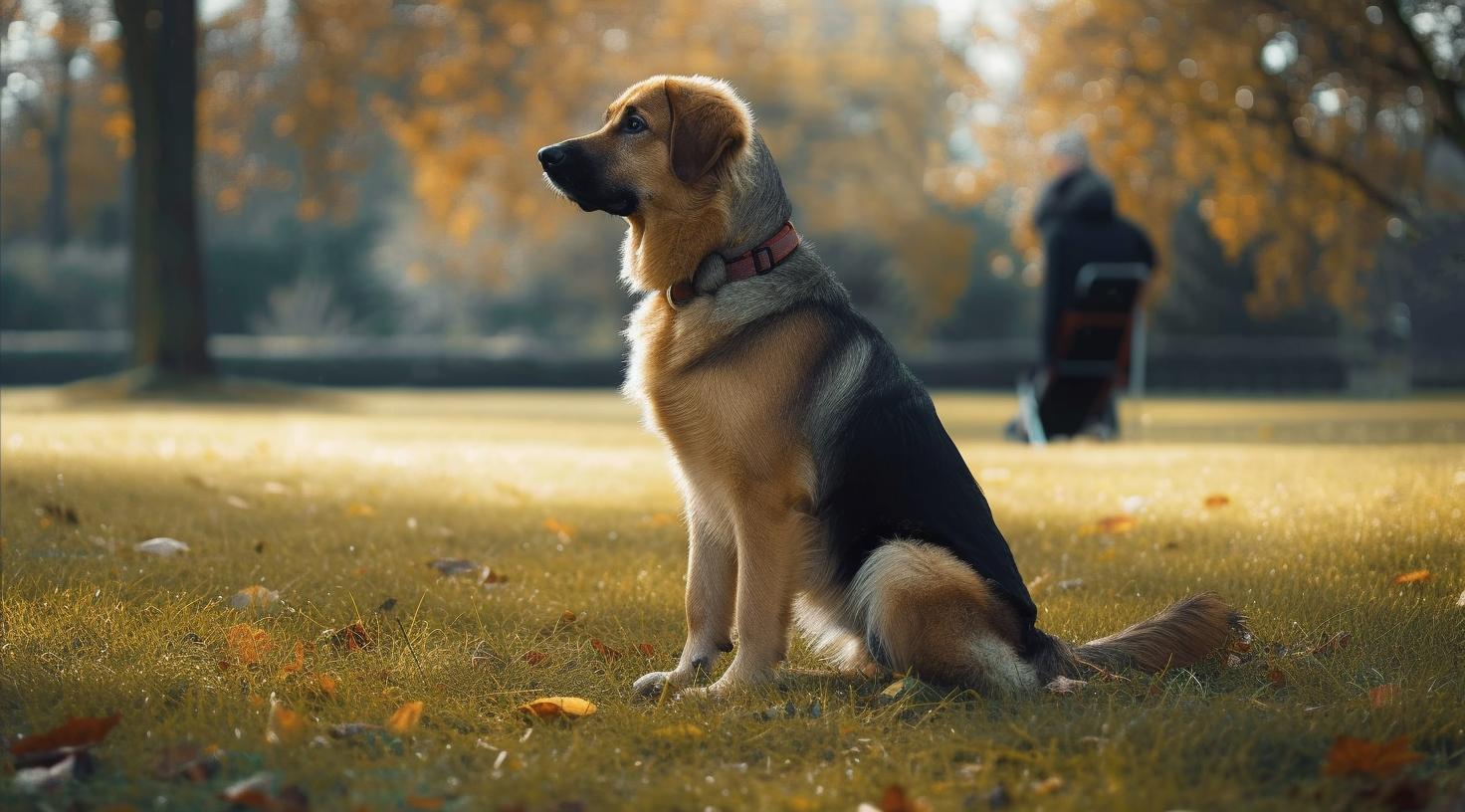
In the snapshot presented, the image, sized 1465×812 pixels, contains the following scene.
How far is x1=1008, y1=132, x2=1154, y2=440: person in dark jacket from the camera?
1199cm

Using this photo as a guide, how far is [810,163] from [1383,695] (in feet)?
98.6

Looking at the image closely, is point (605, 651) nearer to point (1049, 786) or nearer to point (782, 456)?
point (782, 456)

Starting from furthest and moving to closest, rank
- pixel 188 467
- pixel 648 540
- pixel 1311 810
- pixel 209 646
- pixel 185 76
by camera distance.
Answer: pixel 185 76 → pixel 188 467 → pixel 648 540 → pixel 209 646 → pixel 1311 810

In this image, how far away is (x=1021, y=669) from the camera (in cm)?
357

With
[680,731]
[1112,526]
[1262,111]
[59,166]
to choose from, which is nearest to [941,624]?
[680,731]

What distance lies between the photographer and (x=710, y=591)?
407 centimetres

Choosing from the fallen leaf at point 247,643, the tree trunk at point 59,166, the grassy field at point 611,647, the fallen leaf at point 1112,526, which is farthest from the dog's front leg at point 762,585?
the tree trunk at point 59,166

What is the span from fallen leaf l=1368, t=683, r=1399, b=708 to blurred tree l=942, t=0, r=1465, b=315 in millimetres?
12912

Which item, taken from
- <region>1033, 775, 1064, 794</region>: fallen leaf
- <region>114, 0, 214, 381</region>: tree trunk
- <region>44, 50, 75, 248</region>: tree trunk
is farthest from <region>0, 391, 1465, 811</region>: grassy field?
<region>44, 50, 75, 248</region>: tree trunk

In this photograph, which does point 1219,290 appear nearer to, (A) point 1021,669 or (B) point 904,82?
(B) point 904,82

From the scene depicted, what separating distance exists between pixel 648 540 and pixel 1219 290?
94.9ft

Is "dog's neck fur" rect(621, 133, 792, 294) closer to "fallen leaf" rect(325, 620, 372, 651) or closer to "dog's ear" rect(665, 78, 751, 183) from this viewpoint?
"dog's ear" rect(665, 78, 751, 183)

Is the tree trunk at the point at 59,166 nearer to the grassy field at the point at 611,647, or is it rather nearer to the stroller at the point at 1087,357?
the stroller at the point at 1087,357

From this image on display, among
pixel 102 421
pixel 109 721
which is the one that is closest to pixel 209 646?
pixel 109 721
